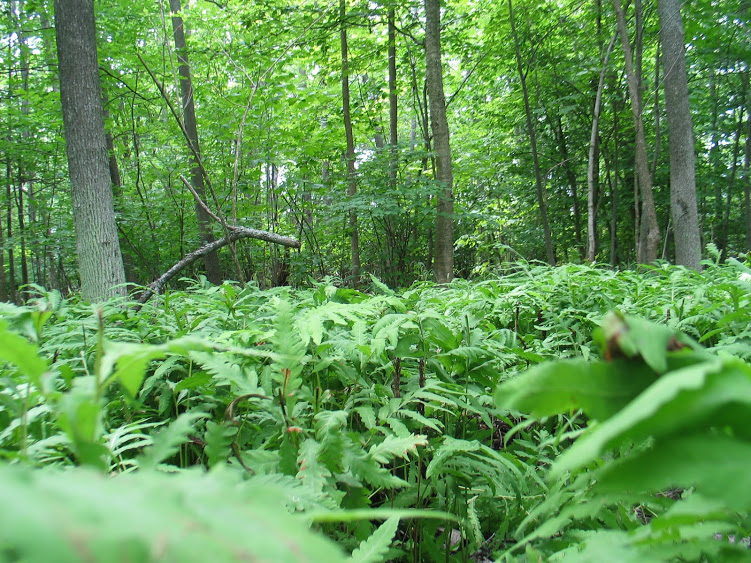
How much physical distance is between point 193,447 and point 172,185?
9198mm

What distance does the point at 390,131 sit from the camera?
9.04m

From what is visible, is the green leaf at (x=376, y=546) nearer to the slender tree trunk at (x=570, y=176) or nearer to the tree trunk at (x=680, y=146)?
the tree trunk at (x=680, y=146)

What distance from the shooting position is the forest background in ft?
22.8

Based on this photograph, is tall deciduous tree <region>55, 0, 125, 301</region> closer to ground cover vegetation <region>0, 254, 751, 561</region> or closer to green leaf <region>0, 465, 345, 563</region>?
ground cover vegetation <region>0, 254, 751, 561</region>

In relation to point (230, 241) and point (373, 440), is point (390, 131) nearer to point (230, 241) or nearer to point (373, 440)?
point (230, 241)

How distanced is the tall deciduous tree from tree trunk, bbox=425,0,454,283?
13.0 feet

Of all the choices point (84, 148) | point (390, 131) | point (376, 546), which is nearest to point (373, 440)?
point (376, 546)

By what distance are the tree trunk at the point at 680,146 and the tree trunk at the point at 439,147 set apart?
2.72 m

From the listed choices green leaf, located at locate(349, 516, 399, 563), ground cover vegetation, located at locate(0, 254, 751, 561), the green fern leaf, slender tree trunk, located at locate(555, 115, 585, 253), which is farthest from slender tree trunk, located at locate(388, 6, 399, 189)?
green leaf, located at locate(349, 516, 399, 563)

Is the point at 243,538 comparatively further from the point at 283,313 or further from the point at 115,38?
the point at 115,38

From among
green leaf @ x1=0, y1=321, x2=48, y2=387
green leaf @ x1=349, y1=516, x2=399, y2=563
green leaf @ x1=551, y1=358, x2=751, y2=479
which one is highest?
green leaf @ x1=0, y1=321, x2=48, y2=387

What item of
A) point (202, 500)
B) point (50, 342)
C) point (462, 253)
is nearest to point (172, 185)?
point (462, 253)

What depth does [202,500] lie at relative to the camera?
0.92 ft

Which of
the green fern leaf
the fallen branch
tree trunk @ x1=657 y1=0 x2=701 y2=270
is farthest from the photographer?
tree trunk @ x1=657 y1=0 x2=701 y2=270
